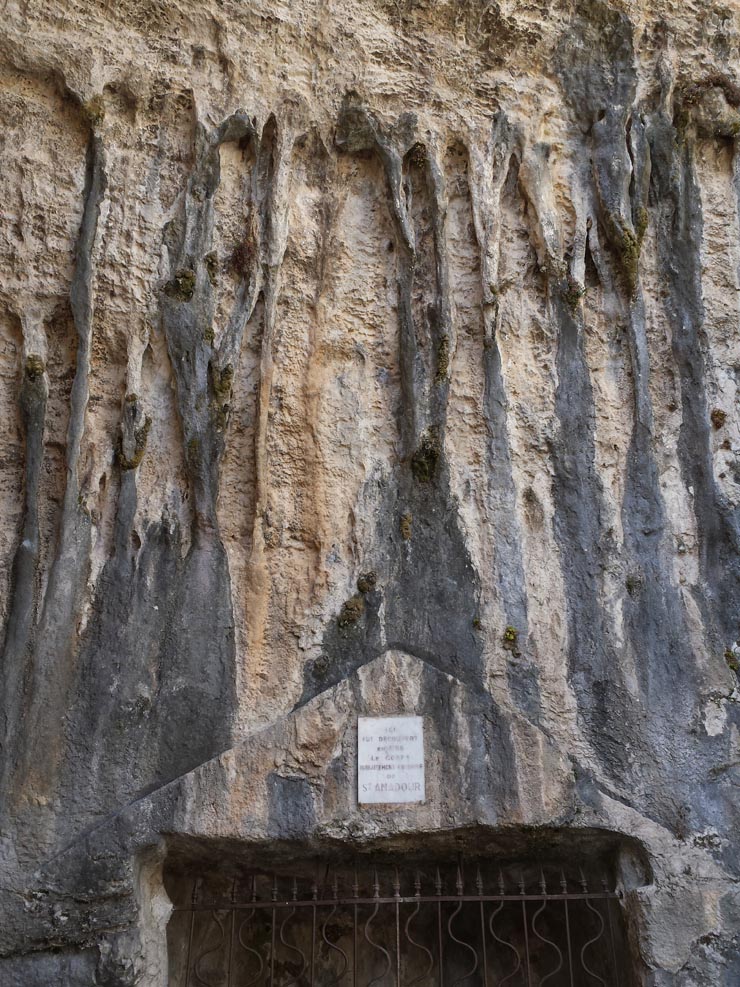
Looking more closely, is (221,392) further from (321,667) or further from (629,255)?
(629,255)

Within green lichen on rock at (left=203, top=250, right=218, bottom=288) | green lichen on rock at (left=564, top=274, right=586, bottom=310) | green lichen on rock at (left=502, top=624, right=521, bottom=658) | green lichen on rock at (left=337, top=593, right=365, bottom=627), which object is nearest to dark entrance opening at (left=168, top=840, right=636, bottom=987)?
green lichen on rock at (left=502, top=624, right=521, bottom=658)

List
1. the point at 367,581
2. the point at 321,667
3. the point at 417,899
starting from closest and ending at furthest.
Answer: the point at 417,899 < the point at 321,667 < the point at 367,581

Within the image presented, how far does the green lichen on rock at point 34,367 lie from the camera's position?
4.18 meters

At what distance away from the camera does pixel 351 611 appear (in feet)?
13.3

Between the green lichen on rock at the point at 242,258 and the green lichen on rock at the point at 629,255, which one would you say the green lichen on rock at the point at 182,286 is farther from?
the green lichen on rock at the point at 629,255

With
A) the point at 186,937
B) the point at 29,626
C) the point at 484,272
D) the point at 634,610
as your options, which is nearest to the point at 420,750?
the point at 634,610

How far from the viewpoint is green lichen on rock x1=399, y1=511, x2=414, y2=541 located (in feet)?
13.8

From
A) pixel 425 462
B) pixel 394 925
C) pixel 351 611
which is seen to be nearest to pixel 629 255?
pixel 425 462

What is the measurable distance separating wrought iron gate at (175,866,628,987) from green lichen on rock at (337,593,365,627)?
3.69 ft

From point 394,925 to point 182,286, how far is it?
3.33 meters

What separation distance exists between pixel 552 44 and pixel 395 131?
107 centimetres

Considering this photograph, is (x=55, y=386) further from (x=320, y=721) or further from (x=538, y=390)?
(x=538, y=390)

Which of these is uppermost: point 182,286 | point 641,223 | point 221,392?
point 641,223

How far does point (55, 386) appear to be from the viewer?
4.29 m
